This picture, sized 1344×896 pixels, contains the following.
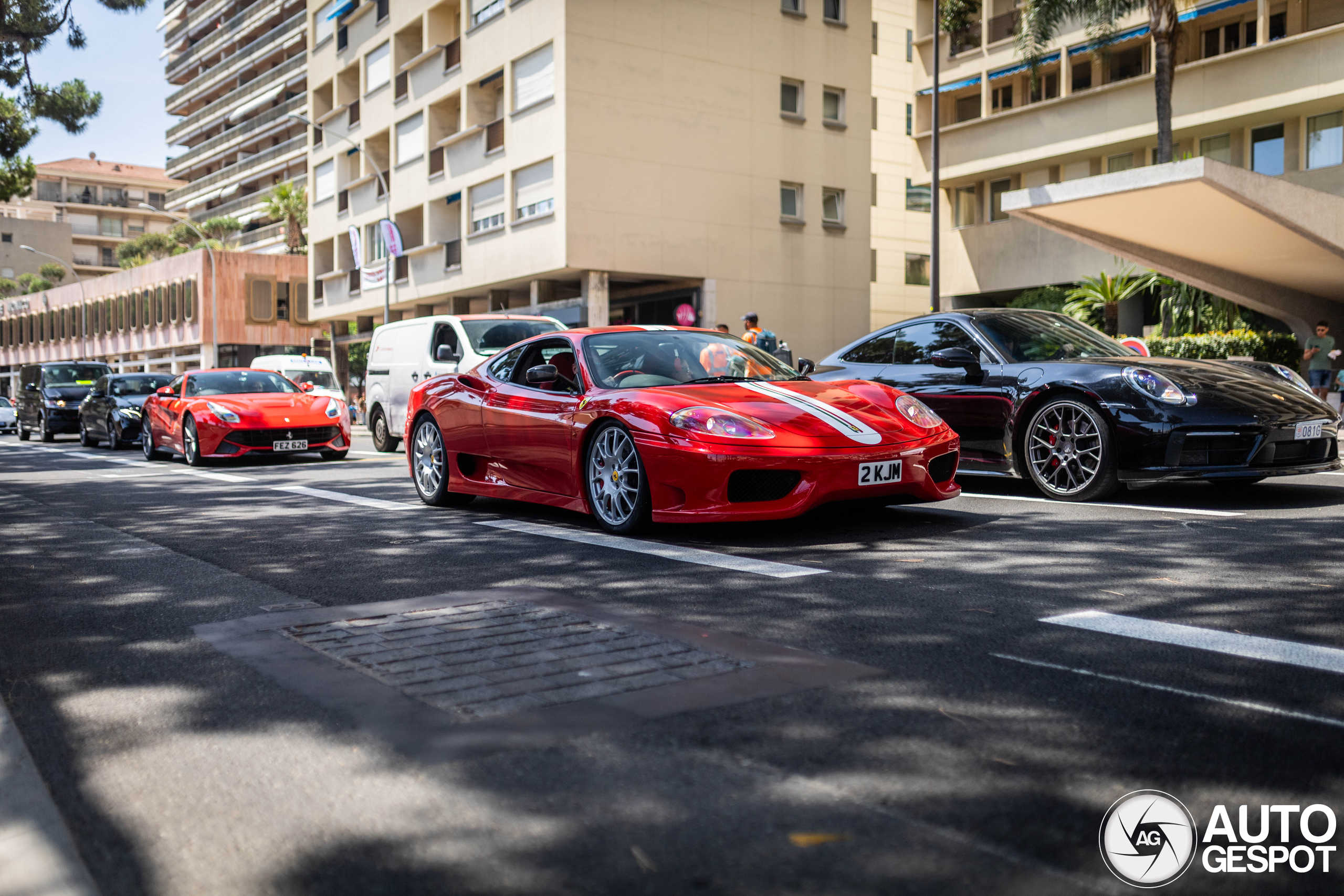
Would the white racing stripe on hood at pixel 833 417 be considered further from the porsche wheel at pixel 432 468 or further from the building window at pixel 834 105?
the building window at pixel 834 105

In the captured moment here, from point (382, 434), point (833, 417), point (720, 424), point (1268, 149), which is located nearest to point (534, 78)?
point (382, 434)

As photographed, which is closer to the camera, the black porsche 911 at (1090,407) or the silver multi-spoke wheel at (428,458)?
the black porsche 911 at (1090,407)

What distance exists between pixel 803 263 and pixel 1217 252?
13.9 metres

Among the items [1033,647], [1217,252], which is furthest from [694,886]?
[1217,252]

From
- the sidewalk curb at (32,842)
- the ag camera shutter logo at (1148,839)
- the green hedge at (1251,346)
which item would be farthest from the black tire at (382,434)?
the ag camera shutter logo at (1148,839)

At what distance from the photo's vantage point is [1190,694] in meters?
3.19

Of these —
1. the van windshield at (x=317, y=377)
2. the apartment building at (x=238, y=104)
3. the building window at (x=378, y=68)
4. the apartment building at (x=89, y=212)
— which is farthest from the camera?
the apartment building at (x=89, y=212)

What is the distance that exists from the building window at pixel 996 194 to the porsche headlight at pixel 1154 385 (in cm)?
2675

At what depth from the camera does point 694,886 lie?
213 cm

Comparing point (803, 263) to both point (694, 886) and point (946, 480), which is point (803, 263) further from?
point (694, 886)

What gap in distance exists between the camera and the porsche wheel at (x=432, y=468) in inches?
348

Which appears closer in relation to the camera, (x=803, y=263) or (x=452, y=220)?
(x=803, y=263)

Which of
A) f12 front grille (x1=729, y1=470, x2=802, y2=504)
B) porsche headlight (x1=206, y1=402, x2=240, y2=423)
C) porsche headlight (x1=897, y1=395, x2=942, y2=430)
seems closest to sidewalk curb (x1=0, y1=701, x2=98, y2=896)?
f12 front grille (x1=729, y1=470, x2=802, y2=504)

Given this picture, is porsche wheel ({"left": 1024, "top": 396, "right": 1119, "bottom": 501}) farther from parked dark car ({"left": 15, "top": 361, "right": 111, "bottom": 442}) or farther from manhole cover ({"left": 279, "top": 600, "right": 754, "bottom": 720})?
parked dark car ({"left": 15, "top": 361, "right": 111, "bottom": 442})
